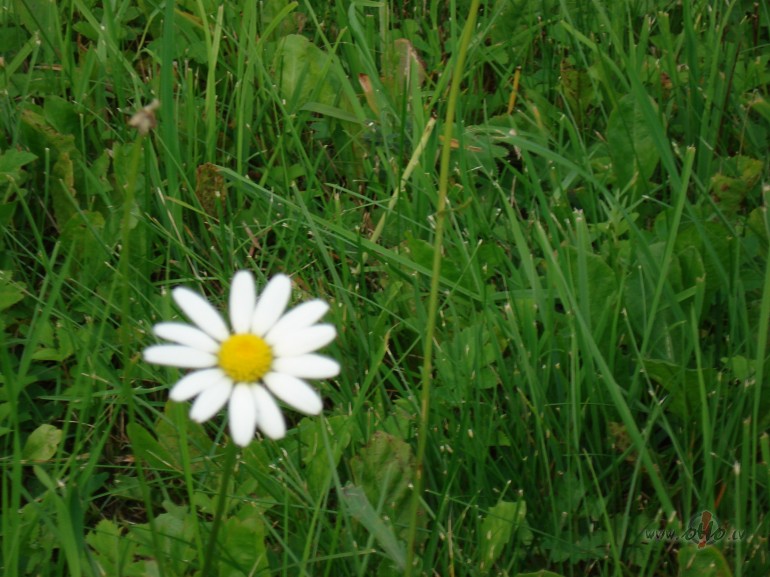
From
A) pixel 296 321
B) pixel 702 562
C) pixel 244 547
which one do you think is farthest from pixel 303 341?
pixel 702 562

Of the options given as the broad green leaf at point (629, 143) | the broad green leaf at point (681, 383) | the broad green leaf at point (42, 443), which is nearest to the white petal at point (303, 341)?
the broad green leaf at point (42, 443)

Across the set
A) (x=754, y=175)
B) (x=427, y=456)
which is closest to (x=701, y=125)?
(x=754, y=175)

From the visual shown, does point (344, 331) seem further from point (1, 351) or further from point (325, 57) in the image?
point (325, 57)

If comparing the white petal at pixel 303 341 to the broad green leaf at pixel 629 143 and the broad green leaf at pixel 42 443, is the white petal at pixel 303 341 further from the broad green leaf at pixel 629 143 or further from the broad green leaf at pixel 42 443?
the broad green leaf at pixel 629 143

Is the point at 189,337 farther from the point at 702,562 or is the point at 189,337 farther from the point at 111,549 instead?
the point at 702,562

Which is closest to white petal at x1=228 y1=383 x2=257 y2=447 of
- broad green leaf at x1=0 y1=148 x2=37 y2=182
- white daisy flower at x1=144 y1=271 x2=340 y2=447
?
white daisy flower at x1=144 y1=271 x2=340 y2=447
